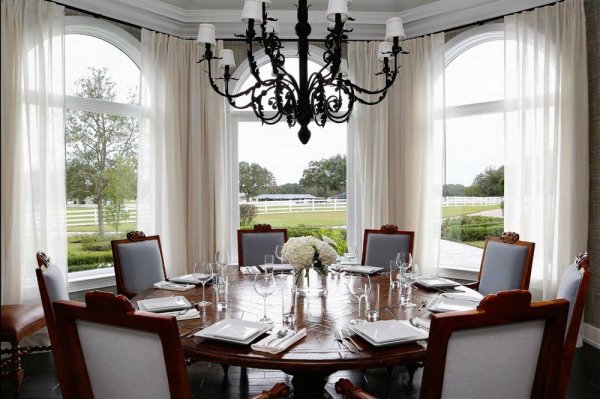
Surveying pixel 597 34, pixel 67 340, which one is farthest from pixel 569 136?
pixel 67 340

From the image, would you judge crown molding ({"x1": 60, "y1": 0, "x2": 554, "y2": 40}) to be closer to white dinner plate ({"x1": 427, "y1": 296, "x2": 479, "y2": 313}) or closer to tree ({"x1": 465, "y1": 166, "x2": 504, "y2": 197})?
tree ({"x1": 465, "y1": 166, "x2": 504, "y2": 197})

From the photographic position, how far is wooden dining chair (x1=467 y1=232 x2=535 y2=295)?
2.76 metres

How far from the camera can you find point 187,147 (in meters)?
4.44

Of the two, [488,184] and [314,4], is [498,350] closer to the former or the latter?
[488,184]

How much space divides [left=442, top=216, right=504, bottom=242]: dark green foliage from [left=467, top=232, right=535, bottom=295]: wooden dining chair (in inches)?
56.2

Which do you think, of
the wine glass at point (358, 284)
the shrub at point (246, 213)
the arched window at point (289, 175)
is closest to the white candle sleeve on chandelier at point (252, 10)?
the wine glass at point (358, 284)

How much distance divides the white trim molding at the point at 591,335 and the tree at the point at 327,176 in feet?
8.50

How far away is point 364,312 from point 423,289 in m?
0.71

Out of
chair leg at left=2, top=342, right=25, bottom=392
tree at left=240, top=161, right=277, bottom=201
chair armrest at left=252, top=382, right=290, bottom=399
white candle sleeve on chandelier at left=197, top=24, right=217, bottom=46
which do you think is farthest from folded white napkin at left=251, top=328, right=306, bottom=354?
tree at left=240, top=161, right=277, bottom=201

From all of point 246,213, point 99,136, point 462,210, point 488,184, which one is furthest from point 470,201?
point 99,136

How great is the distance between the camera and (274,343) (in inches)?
66.2

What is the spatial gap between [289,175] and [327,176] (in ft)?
1.43

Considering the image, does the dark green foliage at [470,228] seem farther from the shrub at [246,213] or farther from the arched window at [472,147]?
the shrub at [246,213]

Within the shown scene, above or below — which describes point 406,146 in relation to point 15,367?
above
